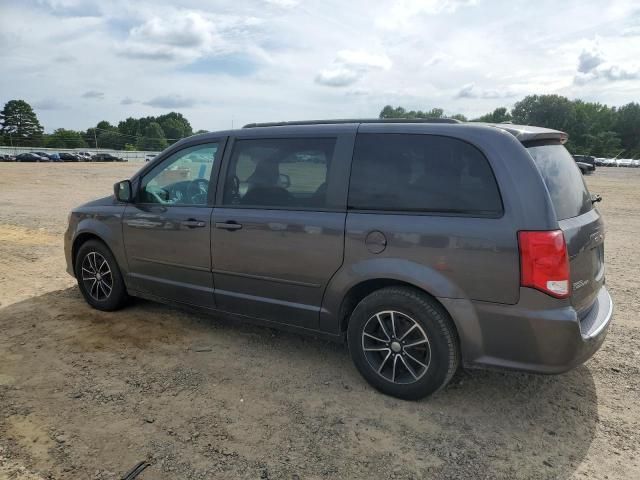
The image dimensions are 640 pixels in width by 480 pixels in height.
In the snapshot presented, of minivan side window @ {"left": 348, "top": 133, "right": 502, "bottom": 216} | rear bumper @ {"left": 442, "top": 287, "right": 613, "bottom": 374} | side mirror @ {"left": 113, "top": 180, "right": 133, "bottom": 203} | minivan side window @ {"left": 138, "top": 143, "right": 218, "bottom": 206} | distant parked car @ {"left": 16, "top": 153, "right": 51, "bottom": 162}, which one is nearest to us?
rear bumper @ {"left": 442, "top": 287, "right": 613, "bottom": 374}

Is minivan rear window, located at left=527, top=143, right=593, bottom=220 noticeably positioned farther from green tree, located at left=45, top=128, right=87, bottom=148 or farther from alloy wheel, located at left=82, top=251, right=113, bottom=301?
green tree, located at left=45, top=128, right=87, bottom=148

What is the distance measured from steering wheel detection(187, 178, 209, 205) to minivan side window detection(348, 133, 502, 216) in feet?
4.60

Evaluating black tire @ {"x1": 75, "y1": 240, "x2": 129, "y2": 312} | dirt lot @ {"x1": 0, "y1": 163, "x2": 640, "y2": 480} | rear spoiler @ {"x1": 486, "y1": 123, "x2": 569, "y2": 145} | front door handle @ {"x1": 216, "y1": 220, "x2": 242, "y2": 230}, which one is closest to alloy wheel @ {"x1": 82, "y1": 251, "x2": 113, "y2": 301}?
black tire @ {"x1": 75, "y1": 240, "x2": 129, "y2": 312}

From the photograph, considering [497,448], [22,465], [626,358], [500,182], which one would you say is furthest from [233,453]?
[626,358]

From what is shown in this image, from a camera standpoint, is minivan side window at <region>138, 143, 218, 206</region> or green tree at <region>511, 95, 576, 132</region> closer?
minivan side window at <region>138, 143, 218, 206</region>

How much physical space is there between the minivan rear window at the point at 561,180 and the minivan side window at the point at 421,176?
373 millimetres

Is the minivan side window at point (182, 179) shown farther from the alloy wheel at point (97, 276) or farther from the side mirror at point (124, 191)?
the alloy wheel at point (97, 276)

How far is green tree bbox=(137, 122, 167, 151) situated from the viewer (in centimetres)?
10000

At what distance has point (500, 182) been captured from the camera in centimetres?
287

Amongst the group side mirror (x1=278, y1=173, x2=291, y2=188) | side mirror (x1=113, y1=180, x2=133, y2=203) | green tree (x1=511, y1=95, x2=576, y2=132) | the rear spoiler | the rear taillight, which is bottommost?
the rear taillight

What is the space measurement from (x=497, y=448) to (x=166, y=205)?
323 centimetres

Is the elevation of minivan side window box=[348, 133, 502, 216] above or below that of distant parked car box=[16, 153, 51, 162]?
above

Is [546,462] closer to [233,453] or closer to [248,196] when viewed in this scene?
[233,453]

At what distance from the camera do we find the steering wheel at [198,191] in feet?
13.5
